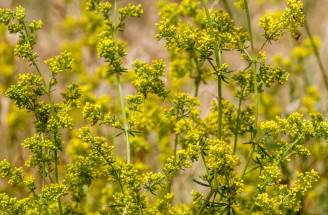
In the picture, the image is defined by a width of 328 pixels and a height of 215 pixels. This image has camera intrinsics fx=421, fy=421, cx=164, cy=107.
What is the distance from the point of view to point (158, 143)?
2.20m

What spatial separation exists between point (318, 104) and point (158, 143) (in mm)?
1275

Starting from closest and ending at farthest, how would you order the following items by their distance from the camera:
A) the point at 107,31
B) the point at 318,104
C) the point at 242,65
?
the point at 107,31, the point at 318,104, the point at 242,65

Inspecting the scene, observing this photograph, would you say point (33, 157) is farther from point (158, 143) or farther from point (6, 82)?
point (6, 82)

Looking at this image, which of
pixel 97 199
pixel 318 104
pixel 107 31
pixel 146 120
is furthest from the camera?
pixel 318 104

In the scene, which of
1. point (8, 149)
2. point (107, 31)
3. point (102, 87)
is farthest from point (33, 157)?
point (102, 87)

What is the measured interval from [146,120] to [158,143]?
485 millimetres

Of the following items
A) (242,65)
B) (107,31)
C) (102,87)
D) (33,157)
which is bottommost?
(33,157)

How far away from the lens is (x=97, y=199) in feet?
7.13

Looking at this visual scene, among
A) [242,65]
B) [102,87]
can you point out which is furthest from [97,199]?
[242,65]

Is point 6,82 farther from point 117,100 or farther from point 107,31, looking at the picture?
point 107,31

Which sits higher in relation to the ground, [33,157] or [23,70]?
[23,70]

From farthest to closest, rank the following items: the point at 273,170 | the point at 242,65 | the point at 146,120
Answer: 1. the point at 242,65
2. the point at 146,120
3. the point at 273,170

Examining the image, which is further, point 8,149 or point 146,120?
point 8,149

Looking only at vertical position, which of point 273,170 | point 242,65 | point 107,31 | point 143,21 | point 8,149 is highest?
point 143,21
